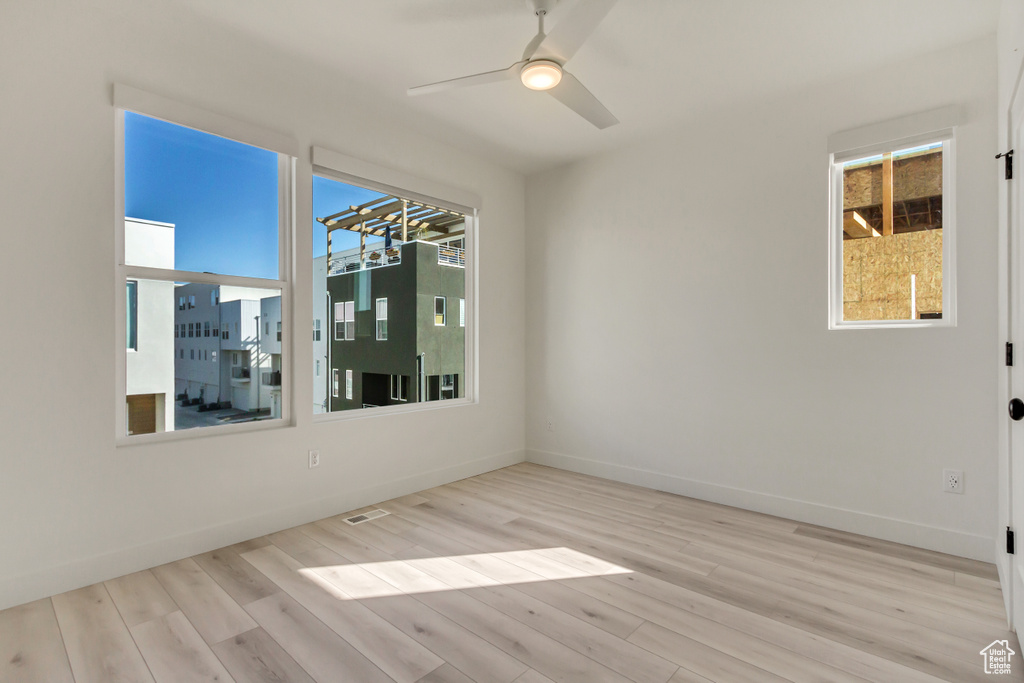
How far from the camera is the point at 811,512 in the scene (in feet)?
10.3

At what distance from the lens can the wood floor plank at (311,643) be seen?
171 cm

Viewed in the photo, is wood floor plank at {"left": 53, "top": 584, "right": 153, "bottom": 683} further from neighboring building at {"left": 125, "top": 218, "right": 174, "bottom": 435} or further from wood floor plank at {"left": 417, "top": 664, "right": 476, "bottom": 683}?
wood floor plank at {"left": 417, "top": 664, "right": 476, "bottom": 683}

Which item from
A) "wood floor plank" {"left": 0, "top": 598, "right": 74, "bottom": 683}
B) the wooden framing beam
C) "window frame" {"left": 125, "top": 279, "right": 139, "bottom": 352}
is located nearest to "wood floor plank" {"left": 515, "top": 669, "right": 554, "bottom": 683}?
"wood floor plank" {"left": 0, "top": 598, "right": 74, "bottom": 683}

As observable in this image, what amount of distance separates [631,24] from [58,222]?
2.86 meters

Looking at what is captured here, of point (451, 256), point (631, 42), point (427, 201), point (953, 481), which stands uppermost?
point (631, 42)

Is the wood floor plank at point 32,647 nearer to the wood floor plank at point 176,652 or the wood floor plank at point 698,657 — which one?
the wood floor plank at point 176,652

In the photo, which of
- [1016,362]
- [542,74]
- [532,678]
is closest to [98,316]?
[542,74]

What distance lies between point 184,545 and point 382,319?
1.82 meters

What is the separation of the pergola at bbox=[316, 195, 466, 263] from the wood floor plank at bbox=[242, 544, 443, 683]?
1906 mm

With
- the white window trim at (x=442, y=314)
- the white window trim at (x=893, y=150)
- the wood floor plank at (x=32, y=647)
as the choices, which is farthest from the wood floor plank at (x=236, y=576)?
the white window trim at (x=893, y=150)

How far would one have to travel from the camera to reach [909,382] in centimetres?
281

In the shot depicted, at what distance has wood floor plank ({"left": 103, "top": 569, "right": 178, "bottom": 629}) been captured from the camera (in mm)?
2072

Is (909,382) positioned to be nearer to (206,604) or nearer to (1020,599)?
(1020,599)

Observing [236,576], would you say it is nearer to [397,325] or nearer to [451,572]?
[451,572]
